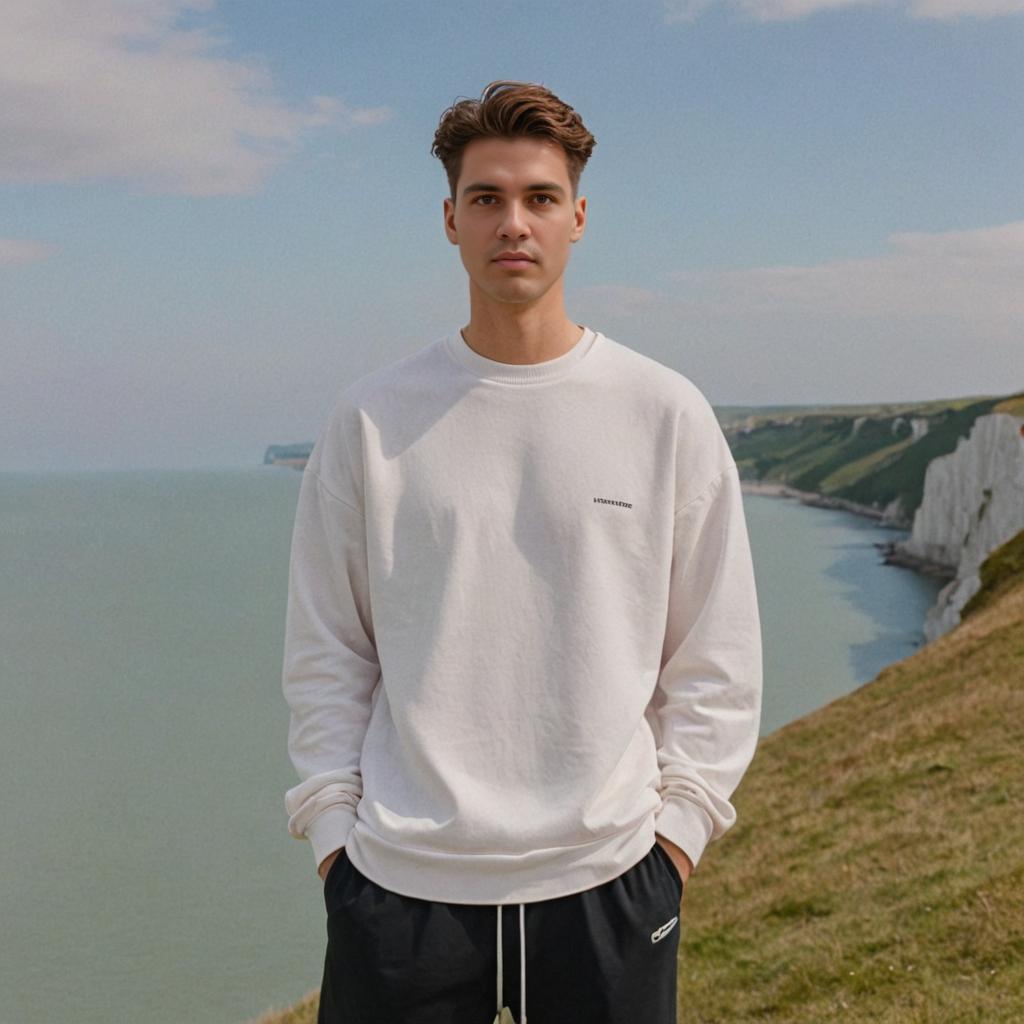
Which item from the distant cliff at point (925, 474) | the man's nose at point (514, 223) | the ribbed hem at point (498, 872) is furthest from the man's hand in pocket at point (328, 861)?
the distant cliff at point (925, 474)

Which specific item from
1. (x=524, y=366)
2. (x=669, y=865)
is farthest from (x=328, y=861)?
(x=524, y=366)

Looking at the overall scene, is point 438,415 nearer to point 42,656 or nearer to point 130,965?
point 130,965

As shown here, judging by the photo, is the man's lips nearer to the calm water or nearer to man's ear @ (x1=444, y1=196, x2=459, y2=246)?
man's ear @ (x1=444, y1=196, x2=459, y2=246)

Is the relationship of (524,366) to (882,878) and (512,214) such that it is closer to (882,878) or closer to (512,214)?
(512,214)

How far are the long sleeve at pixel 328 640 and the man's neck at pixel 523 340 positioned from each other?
383 mm

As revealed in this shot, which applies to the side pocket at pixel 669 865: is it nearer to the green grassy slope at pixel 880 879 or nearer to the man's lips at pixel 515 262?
the man's lips at pixel 515 262

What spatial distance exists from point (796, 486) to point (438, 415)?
15863 centimetres

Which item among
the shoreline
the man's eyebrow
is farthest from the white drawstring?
the shoreline

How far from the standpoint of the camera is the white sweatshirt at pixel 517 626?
2305 mm

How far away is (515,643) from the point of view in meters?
2.39

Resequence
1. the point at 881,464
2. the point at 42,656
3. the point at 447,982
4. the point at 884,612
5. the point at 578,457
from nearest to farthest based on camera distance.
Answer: the point at 447,982, the point at 578,457, the point at 42,656, the point at 884,612, the point at 881,464

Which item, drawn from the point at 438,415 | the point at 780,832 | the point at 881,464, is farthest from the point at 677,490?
the point at 881,464

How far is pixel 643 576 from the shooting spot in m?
2.48

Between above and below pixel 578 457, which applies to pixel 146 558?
below
